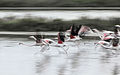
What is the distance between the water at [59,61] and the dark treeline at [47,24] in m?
5.11

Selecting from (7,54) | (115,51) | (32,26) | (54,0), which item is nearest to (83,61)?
(115,51)

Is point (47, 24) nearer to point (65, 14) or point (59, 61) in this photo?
point (65, 14)

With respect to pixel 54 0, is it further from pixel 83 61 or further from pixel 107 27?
pixel 83 61

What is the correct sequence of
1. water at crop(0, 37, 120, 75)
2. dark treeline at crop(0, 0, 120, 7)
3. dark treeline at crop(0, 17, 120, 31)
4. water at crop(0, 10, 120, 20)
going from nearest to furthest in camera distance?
water at crop(0, 37, 120, 75)
dark treeline at crop(0, 17, 120, 31)
water at crop(0, 10, 120, 20)
dark treeline at crop(0, 0, 120, 7)

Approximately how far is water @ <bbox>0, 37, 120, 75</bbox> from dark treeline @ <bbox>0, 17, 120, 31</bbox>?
201 inches

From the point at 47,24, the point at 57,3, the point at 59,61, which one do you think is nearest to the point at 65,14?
the point at 57,3

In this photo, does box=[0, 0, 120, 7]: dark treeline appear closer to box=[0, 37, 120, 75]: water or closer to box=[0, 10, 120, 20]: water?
box=[0, 10, 120, 20]: water

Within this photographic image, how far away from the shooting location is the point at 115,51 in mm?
13320

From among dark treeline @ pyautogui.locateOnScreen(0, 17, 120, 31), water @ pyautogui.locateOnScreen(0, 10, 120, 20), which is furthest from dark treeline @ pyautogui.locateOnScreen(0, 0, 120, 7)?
dark treeline @ pyautogui.locateOnScreen(0, 17, 120, 31)

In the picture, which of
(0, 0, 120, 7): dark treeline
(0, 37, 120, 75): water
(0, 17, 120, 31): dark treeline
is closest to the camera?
(0, 37, 120, 75): water

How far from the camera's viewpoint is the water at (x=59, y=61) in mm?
10755

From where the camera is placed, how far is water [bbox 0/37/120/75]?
1075 centimetres

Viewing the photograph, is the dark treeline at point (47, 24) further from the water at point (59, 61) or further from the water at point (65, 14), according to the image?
the water at point (59, 61)

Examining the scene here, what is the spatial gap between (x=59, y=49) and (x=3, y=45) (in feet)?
9.64
